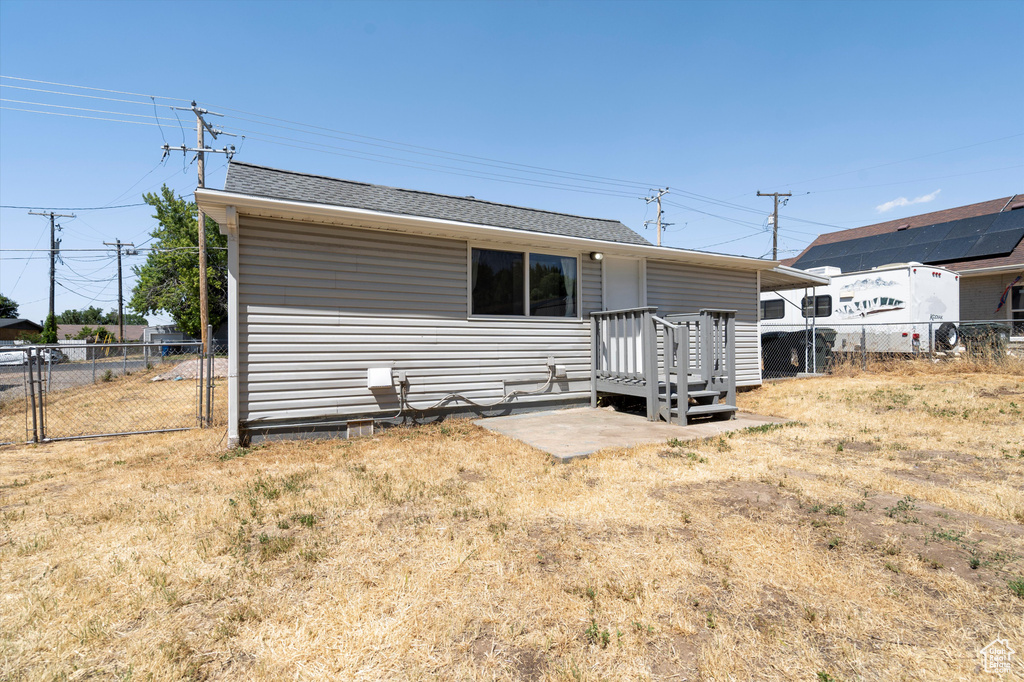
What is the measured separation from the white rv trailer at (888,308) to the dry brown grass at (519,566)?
841cm

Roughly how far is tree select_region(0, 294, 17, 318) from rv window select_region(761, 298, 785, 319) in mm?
87225

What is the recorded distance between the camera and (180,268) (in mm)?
30969

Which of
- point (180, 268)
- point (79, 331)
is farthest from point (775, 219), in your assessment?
point (79, 331)

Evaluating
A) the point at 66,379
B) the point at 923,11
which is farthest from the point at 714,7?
the point at 66,379

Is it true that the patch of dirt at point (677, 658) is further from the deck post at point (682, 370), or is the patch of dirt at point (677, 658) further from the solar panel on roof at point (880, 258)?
the solar panel on roof at point (880, 258)

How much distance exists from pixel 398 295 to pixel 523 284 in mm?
1974

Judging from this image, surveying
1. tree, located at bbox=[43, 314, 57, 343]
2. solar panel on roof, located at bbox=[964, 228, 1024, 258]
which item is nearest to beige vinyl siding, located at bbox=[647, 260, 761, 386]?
solar panel on roof, located at bbox=[964, 228, 1024, 258]

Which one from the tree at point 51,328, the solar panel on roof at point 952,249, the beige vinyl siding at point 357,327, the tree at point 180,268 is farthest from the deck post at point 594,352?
the tree at point 51,328

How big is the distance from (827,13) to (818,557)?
13187 mm

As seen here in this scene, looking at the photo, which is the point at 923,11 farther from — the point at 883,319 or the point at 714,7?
the point at 883,319

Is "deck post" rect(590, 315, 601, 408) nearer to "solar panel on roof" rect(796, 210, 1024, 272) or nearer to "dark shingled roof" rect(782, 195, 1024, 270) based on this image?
"dark shingled roof" rect(782, 195, 1024, 270)

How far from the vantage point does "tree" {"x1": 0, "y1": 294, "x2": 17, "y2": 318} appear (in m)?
58.7

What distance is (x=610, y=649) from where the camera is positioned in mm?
1730

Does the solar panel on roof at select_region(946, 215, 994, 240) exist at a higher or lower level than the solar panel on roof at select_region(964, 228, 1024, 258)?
higher
